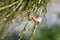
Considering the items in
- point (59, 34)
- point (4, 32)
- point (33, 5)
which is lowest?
point (59, 34)

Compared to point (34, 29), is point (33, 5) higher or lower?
higher

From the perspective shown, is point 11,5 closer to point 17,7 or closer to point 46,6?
point 17,7

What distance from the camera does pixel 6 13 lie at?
0.98 m

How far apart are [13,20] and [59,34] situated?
1.37 m

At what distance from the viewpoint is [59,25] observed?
2.33 metres

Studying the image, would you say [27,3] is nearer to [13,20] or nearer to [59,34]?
[13,20]

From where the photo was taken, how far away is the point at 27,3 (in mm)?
981

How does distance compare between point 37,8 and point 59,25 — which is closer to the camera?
point 37,8

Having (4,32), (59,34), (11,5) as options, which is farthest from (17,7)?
(59,34)

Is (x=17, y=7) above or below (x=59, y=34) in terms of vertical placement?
above

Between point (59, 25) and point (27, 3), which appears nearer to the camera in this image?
point (27, 3)

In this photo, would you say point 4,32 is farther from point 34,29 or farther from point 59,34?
point 59,34

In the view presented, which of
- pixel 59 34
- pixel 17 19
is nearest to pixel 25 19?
pixel 17 19

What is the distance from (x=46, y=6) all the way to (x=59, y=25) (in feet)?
4.40
